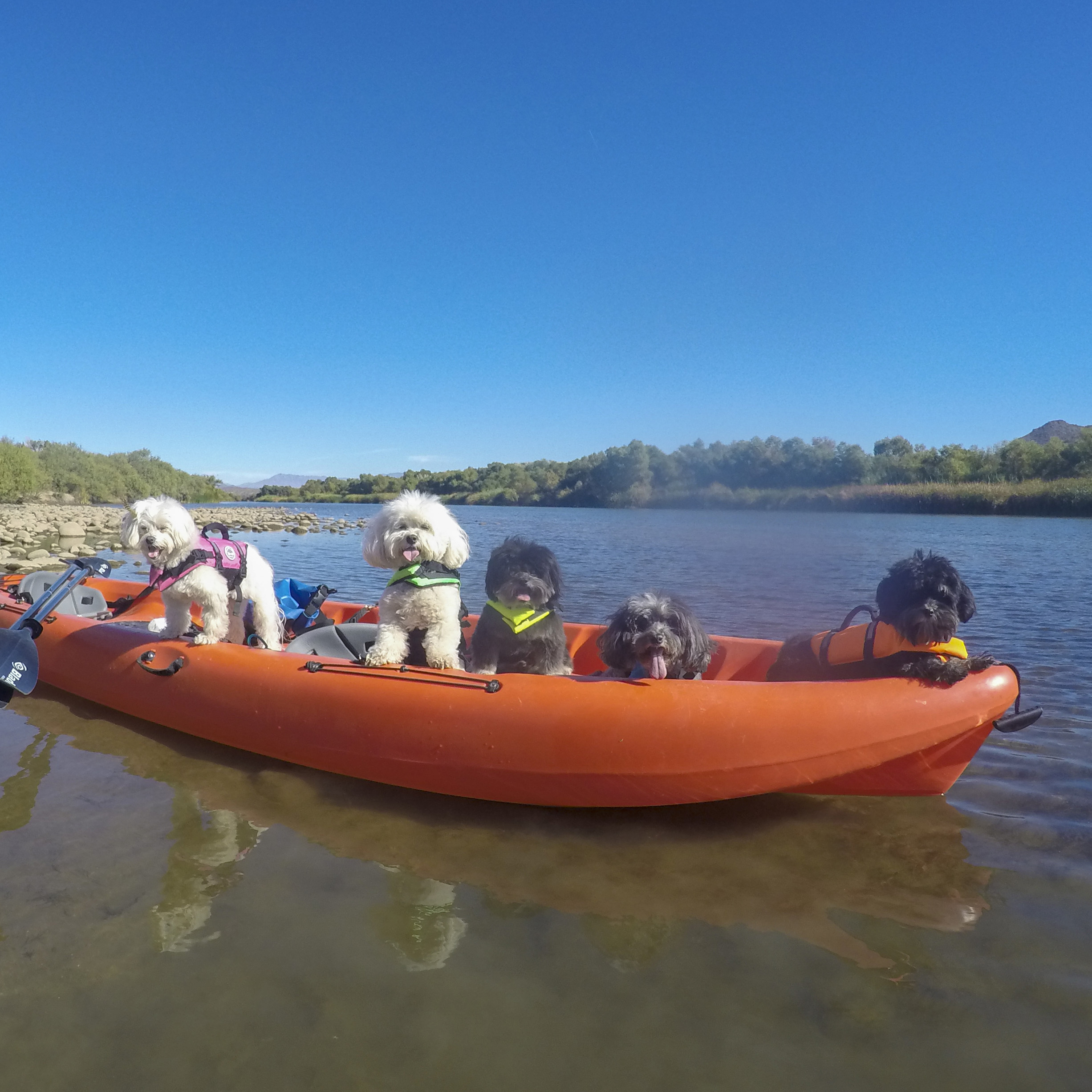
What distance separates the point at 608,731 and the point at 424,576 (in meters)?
1.23

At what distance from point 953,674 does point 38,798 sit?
14.0ft

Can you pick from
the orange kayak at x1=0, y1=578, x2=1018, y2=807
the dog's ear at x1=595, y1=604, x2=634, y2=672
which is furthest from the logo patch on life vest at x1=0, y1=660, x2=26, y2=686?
the dog's ear at x1=595, y1=604, x2=634, y2=672

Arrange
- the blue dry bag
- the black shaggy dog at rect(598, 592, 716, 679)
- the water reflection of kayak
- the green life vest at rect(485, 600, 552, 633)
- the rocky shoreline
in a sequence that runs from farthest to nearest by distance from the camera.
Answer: the rocky shoreline → the blue dry bag → the green life vest at rect(485, 600, 552, 633) → the black shaggy dog at rect(598, 592, 716, 679) → the water reflection of kayak

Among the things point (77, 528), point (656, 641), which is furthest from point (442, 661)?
point (77, 528)

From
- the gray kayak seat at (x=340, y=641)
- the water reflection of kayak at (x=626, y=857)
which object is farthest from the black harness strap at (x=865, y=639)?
the gray kayak seat at (x=340, y=641)

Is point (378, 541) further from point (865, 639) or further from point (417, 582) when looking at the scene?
point (865, 639)

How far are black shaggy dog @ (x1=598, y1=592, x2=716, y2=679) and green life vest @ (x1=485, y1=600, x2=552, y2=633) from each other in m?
0.37

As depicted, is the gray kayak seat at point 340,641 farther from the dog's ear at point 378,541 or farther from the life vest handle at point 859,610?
the life vest handle at point 859,610

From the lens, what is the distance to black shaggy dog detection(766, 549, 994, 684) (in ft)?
9.62

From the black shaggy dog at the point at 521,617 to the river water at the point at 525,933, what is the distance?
72 centimetres

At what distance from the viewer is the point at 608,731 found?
2980 mm

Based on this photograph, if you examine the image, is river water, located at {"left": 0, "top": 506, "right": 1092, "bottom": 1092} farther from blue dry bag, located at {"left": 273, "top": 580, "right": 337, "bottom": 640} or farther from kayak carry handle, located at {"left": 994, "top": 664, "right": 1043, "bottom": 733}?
blue dry bag, located at {"left": 273, "top": 580, "right": 337, "bottom": 640}

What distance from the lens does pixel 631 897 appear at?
2.62 metres

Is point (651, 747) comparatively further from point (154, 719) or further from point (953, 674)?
point (154, 719)
